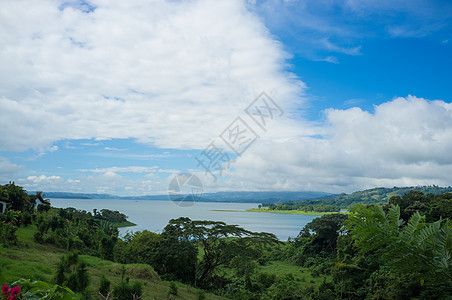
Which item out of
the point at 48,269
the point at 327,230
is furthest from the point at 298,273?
the point at 48,269

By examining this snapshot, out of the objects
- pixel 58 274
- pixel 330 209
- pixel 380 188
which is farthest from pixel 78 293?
pixel 380 188

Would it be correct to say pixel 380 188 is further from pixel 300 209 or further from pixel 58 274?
pixel 58 274

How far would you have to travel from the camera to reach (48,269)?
10648 mm

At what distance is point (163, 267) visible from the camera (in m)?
19.8

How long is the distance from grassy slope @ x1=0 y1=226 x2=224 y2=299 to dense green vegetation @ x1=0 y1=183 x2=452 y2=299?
0.04 m

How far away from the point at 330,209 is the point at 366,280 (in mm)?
82732

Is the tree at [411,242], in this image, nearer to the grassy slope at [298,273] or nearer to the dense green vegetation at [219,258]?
the dense green vegetation at [219,258]

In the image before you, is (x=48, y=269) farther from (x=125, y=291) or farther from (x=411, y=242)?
(x=411, y=242)

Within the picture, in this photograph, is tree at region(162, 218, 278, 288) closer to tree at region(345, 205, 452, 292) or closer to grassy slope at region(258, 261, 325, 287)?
grassy slope at region(258, 261, 325, 287)

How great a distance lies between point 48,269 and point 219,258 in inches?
450

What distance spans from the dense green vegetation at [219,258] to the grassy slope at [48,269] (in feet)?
0.14

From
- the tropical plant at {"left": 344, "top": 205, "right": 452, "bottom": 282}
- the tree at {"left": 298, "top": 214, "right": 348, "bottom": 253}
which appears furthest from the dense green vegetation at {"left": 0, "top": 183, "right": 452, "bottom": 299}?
the tree at {"left": 298, "top": 214, "right": 348, "bottom": 253}

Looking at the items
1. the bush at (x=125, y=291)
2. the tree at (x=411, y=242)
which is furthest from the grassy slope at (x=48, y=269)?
the tree at (x=411, y=242)

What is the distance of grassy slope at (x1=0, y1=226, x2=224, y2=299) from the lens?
31.5 ft
